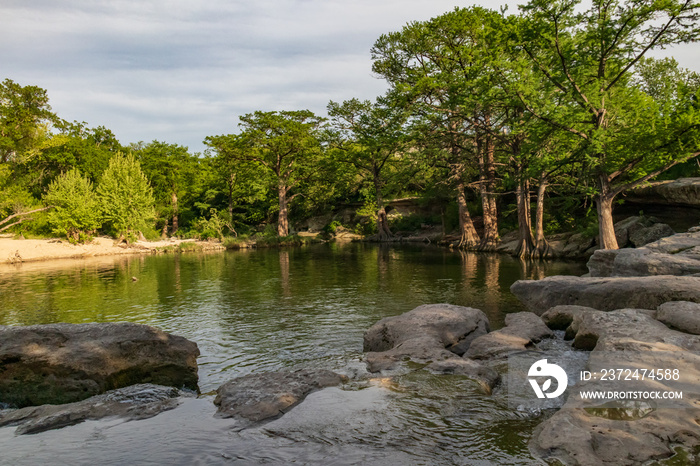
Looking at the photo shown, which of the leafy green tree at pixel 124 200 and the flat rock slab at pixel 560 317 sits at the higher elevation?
the leafy green tree at pixel 124 200

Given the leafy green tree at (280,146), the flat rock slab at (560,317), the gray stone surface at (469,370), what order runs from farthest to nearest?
the leafy green tree at (280,146) → the flat rock slab at (560,317) → the gray stone surface at (469,370)

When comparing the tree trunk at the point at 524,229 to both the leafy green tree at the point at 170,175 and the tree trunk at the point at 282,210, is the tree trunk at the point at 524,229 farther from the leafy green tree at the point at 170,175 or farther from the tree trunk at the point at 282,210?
the leafy green tree at the point at 170,175

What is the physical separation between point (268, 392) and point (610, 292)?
7816 millimetres

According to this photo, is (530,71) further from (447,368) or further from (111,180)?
(111,180)

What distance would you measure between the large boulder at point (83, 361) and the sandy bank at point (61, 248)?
33045 millimetres

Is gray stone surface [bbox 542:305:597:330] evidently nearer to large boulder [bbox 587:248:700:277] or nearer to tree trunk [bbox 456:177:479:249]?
large boulder [bbox 587:248:700:277]

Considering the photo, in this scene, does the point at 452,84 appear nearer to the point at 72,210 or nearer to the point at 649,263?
the point at 649,263

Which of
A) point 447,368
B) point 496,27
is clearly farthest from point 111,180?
point 447,368

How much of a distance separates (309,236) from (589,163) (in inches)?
1527

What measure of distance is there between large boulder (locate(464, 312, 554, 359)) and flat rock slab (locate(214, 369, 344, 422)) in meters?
2.79

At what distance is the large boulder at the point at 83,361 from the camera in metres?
7.17

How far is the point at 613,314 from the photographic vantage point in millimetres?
8016

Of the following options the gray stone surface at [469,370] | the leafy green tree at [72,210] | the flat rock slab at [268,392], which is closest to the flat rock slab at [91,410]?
the flat rock slab at [268,392]

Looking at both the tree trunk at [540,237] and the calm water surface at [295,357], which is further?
the tree trunk at [540,237]
